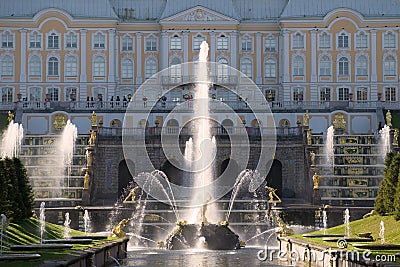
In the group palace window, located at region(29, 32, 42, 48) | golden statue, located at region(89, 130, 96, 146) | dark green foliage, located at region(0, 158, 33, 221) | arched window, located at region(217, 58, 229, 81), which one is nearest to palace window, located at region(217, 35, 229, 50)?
arched window, located at region(217, 58, 229, 81)

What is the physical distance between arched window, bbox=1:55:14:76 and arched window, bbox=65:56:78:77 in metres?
4.08

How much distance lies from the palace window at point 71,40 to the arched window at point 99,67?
6.31 feet

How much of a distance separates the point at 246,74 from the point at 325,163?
25216 mm

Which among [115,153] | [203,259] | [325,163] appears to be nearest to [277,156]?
[325,163]

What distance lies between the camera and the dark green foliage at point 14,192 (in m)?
32.7

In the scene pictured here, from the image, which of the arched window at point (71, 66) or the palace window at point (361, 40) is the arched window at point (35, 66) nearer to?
the arched window at point (71, 66)

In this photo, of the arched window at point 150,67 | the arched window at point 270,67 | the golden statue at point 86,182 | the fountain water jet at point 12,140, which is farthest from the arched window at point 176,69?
the golden statue at point 86,182

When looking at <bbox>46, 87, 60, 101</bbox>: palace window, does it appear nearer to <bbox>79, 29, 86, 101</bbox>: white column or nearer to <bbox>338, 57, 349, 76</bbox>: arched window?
<bbox>79, 29, 86, 101</bbox>: white column

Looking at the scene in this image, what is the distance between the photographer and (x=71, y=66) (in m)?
80.7

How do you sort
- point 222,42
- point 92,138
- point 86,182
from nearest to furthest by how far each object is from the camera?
point 86,182, point 92,138, point 222,42

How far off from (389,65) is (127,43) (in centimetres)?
1994

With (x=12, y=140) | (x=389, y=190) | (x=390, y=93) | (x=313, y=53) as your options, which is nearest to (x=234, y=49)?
(x=313, y=53)

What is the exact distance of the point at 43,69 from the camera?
263ft

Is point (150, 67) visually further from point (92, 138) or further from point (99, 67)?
point (92, 138)
